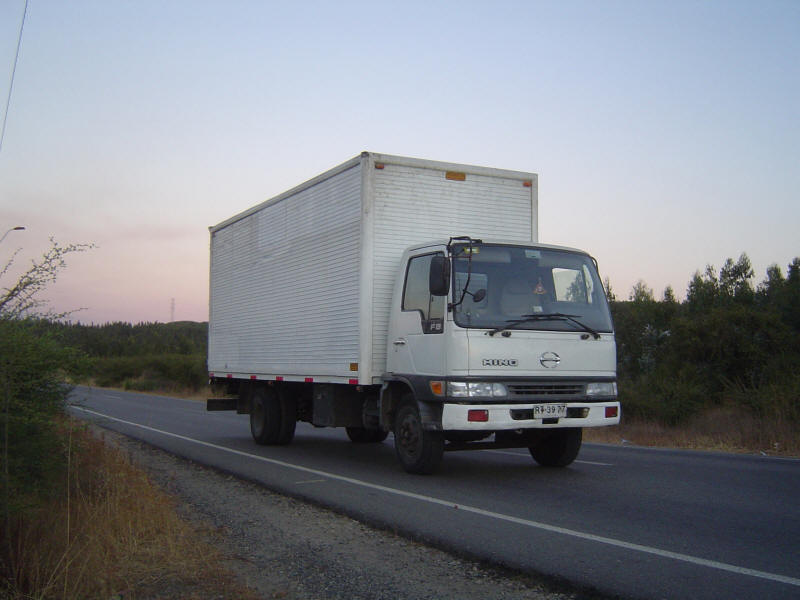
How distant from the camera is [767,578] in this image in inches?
201

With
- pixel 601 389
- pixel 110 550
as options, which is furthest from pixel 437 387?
pixel 110 550

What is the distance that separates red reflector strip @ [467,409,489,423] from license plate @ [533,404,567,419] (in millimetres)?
604

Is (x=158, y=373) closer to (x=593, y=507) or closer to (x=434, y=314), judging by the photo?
(x=434, y=314)

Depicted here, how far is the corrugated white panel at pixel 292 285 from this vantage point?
35.3 ft

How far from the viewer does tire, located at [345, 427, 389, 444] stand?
13814 mm

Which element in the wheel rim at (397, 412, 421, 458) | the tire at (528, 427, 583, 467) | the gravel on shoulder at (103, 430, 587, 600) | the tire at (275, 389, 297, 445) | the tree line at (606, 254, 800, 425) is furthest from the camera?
the tree line at (606, 254, 800, 425)

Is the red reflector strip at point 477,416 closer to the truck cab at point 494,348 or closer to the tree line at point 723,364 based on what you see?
the truck cab at point 494,348

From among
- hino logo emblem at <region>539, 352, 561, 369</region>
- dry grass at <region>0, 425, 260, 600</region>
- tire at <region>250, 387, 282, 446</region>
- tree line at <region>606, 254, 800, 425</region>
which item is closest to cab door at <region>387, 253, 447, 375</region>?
hino logo emblem at <region>539, 352, 561, 369</region>

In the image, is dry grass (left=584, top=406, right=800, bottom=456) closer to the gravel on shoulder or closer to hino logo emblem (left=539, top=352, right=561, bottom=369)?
hino logo emblem (left=539, top=352, right=561, bottom=369)

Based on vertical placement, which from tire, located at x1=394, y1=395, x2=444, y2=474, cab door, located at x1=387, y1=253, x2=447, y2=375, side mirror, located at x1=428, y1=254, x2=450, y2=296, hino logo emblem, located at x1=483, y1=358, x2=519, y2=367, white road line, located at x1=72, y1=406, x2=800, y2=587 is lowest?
white road line, located at x1=72, y1=406, x2=800, y2=587

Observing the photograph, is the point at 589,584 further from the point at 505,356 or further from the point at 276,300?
the point at 276,300

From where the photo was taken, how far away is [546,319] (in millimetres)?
9211

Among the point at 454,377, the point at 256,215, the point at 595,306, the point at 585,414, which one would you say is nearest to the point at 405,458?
the point at 454,377

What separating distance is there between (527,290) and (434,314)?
45.6 inches
